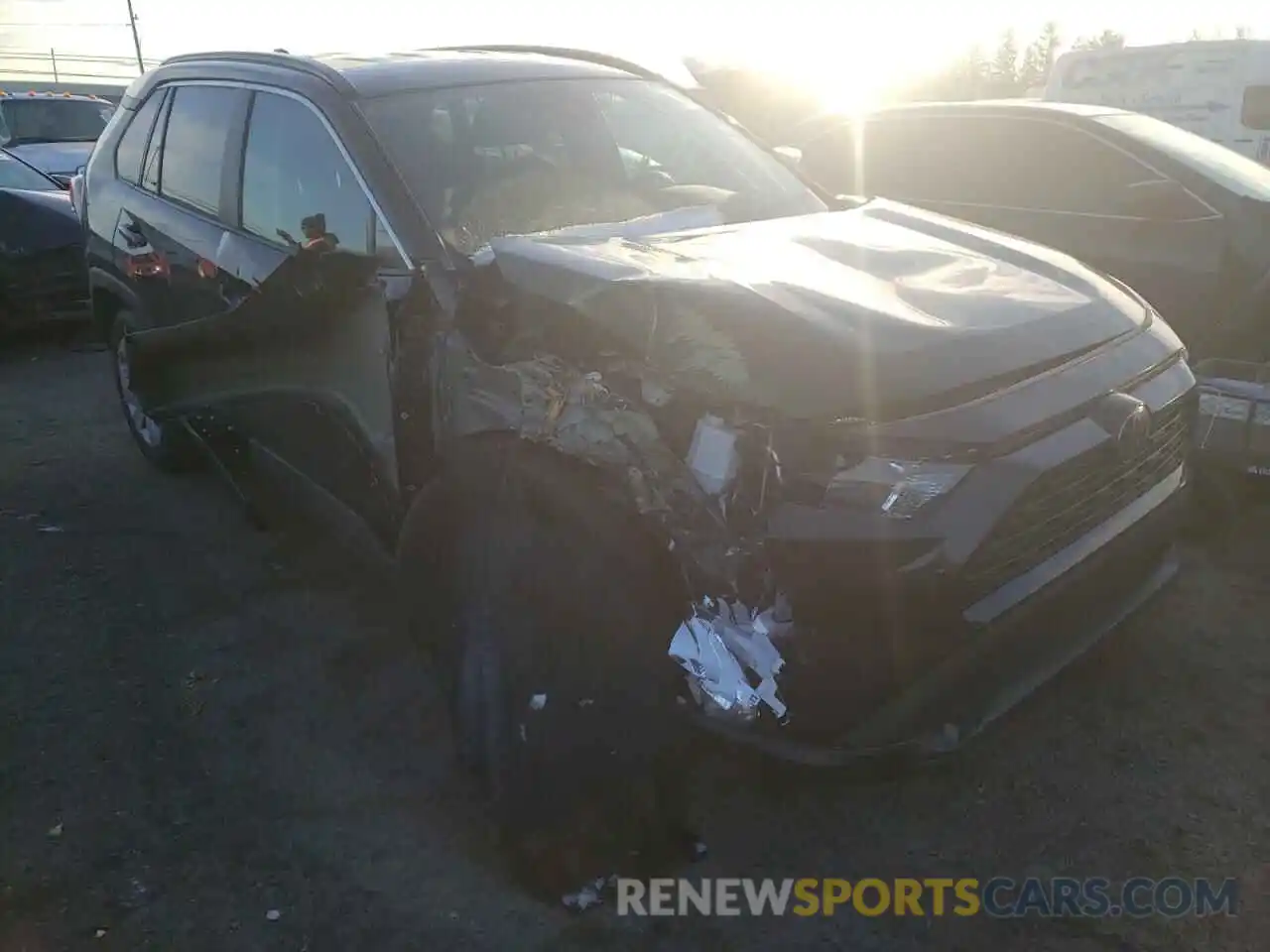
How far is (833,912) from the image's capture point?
255 cm

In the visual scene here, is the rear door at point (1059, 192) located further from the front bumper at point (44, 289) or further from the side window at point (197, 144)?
the front bumper at point (44, 289)

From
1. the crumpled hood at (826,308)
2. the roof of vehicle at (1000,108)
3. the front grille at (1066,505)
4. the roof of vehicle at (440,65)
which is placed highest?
the roof of vehicle at (440,65)

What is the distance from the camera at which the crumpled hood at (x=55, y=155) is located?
37.4ft

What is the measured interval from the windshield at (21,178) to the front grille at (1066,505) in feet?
27.8

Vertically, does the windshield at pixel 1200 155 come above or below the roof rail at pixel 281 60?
below

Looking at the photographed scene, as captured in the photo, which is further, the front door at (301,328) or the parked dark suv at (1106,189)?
the parked dark suv at (1106,189)

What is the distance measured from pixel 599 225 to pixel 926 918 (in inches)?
84.0

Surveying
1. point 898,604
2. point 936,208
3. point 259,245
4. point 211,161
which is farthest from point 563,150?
point 936,208

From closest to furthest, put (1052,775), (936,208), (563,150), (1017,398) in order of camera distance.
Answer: (1017,398), (1052,775), (563,150), (936,208)

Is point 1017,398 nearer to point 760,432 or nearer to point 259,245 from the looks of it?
point 760,432

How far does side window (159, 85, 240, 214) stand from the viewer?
13.5 ft

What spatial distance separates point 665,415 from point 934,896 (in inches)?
51.4

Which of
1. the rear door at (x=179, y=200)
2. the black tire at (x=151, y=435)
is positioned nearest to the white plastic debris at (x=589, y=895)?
the rear door at (x=179, y=200)

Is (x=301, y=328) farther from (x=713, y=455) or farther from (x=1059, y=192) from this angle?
(x=1059, y=192)
